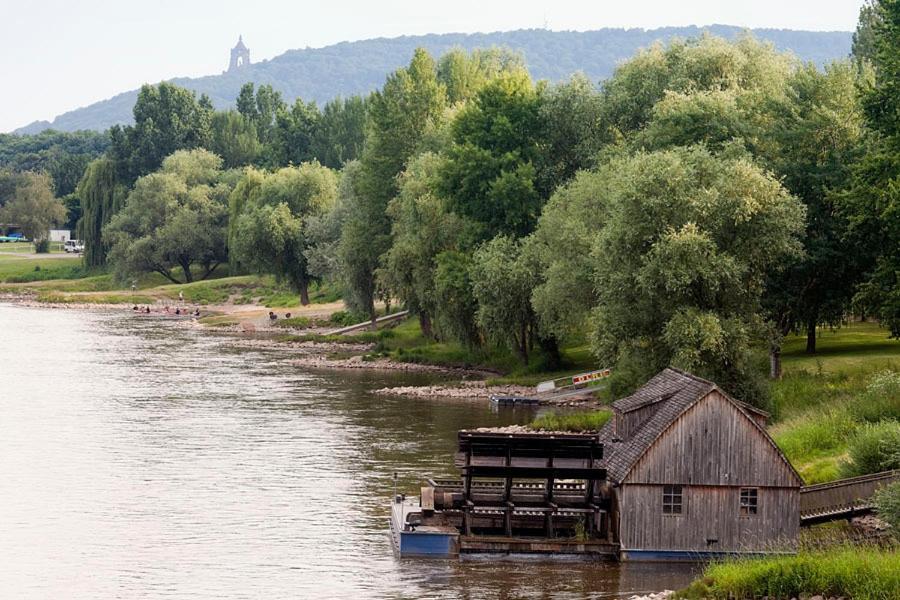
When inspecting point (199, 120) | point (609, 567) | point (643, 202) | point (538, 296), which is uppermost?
point (199, 120)

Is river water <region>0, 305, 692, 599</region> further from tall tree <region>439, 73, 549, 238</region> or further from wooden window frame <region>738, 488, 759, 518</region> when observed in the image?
tall tree <region>439, 73, 549, 238</region>

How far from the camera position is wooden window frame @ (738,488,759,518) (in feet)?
132

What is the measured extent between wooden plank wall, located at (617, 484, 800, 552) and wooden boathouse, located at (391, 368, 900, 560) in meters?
0.03

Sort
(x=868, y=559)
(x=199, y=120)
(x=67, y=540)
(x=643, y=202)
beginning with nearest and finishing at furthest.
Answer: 1. (x=868, y=559)
2. (x=67, y=540)
3. (x=643, y=202)
4. (x=199, y=120)

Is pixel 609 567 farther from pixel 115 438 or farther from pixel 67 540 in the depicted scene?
pixel 115 438

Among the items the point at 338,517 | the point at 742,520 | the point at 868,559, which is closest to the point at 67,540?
the point at 338,517

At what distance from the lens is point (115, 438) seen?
6072 centimetres

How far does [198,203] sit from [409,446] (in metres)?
98.4

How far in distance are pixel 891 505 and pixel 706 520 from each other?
6.05 metres

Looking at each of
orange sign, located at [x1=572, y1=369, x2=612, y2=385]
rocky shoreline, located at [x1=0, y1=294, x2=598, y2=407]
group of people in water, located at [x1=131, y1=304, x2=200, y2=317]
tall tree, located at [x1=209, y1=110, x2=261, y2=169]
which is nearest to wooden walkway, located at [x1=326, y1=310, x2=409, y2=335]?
rocky shoreline, located at [x1=0, y1=294, x2=598, y2=407]

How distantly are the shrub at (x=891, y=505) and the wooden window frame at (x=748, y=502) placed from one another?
4.25m

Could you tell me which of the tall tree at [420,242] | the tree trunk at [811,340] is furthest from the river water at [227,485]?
the tree trunk at [811,340]

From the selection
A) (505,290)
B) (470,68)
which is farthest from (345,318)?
(505,290)

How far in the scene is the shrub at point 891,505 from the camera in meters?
35.9
